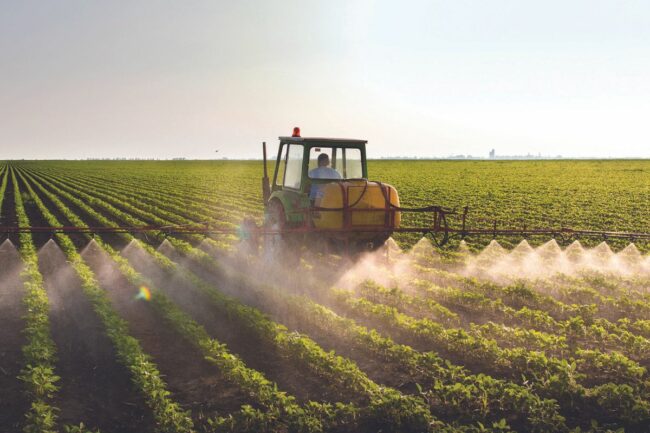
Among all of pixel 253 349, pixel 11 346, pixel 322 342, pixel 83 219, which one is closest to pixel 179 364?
pixel 253 349

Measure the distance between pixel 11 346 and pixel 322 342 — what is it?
13.2 ft

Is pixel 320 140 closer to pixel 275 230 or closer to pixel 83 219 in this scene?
pixel 275 230

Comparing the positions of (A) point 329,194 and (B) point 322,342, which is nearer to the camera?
(B) point 322,342

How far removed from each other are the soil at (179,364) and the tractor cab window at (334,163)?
3762 millimetres

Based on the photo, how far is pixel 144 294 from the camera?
30.2 feet

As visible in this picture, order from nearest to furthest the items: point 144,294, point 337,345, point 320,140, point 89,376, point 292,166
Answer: point 89,376 < point 337,345 < point 144,294 < point 320,140 < point 292,166

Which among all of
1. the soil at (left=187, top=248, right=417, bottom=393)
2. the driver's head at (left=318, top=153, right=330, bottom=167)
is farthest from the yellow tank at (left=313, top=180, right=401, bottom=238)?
the soil at (left=187, top=248, right=417, bottom=393)

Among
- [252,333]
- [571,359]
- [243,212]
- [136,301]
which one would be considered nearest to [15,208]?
[243,212]

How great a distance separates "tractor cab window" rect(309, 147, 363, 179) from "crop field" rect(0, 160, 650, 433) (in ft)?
5.77

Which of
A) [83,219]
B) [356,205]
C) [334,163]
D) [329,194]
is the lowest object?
[83,219]

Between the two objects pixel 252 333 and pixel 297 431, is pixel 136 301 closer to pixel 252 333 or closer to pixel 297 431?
pixel 252 333

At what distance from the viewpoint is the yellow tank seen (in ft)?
28.9

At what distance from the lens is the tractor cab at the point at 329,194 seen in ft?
29.1

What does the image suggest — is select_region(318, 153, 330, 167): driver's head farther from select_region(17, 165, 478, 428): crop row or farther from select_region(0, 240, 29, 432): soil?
select_region(0, 240, 29, 432): soil
